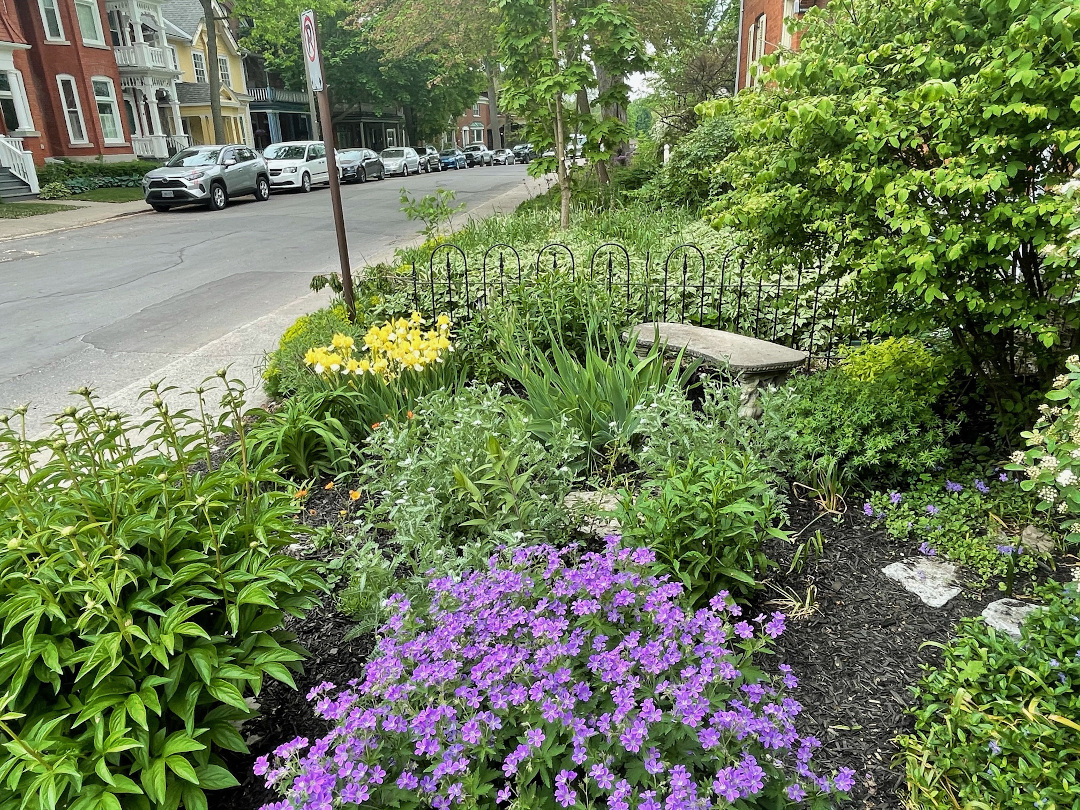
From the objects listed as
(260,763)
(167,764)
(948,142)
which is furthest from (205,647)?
(948,142)

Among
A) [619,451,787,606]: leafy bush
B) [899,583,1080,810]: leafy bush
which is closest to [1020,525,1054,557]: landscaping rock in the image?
[899,583,1080,810]: leafy bush

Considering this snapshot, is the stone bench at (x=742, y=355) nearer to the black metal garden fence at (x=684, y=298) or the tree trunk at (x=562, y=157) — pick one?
the black metal garden fence at (x=684, y=298)

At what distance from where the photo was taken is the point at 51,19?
25578 mm

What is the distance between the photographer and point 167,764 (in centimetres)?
178

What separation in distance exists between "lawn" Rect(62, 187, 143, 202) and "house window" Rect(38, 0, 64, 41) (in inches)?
262

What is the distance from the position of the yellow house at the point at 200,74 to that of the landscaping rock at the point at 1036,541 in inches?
1562

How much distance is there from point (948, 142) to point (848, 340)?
7.00 feet

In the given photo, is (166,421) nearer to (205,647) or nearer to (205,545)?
(205,545)

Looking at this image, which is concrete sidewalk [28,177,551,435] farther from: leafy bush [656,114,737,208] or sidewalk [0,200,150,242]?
sidewalk [0,200,150,242]

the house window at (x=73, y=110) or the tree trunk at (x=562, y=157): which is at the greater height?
the house window at (x=73, y=110)

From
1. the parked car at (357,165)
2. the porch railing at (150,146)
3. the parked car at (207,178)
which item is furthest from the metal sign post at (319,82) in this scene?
the porch railing at (150,146)

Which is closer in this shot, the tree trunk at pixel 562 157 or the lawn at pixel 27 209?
the tree trunk at pixel 562 157

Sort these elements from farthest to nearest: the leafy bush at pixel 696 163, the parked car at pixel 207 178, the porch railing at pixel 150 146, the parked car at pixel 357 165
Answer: the porch railing at pixel 150 146 < the parked car at pixel 357 165 < the parked car at pixel 207 178 < the leafy bush at pixel 696 163

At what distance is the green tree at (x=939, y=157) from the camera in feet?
9.16
